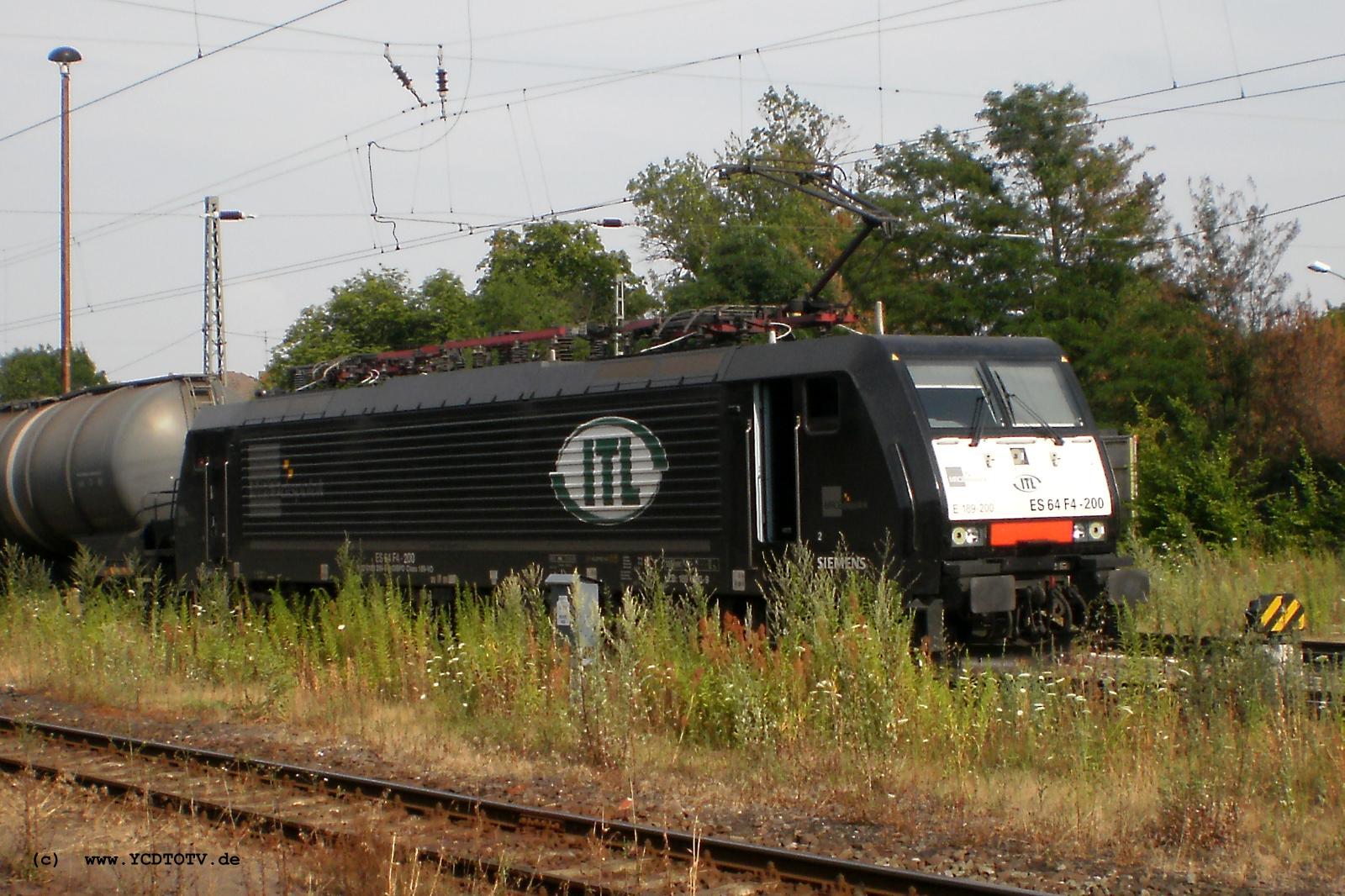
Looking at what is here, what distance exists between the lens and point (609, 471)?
40.8ft

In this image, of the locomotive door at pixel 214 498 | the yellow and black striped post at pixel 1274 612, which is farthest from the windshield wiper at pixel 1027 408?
the locomotive door at pixel 214 498

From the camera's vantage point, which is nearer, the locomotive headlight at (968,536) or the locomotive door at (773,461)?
the locomotive headlight at (968,536)

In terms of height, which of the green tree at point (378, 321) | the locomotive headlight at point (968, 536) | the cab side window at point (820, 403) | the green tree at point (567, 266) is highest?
the green tree at point (567, 266)

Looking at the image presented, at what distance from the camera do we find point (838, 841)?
23.8 feet

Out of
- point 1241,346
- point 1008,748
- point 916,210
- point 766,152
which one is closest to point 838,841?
point 1008,748

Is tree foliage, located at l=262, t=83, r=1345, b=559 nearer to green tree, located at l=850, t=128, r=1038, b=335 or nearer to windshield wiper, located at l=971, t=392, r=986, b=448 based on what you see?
green tree, located at l=850, t=128, r=1038, b=335

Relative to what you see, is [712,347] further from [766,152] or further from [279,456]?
[766,152]

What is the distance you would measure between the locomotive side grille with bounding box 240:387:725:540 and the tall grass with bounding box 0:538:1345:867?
665mm

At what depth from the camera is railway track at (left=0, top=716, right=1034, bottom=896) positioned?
649cm

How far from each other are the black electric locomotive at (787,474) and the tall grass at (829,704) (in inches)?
15.7

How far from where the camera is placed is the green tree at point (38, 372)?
194 feet

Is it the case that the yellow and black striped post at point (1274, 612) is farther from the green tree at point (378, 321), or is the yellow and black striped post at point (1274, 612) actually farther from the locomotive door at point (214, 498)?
the green tree at point (378, 321)

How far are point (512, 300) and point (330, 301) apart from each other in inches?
260

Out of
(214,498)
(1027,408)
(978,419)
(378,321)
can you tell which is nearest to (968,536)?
(978,419)
